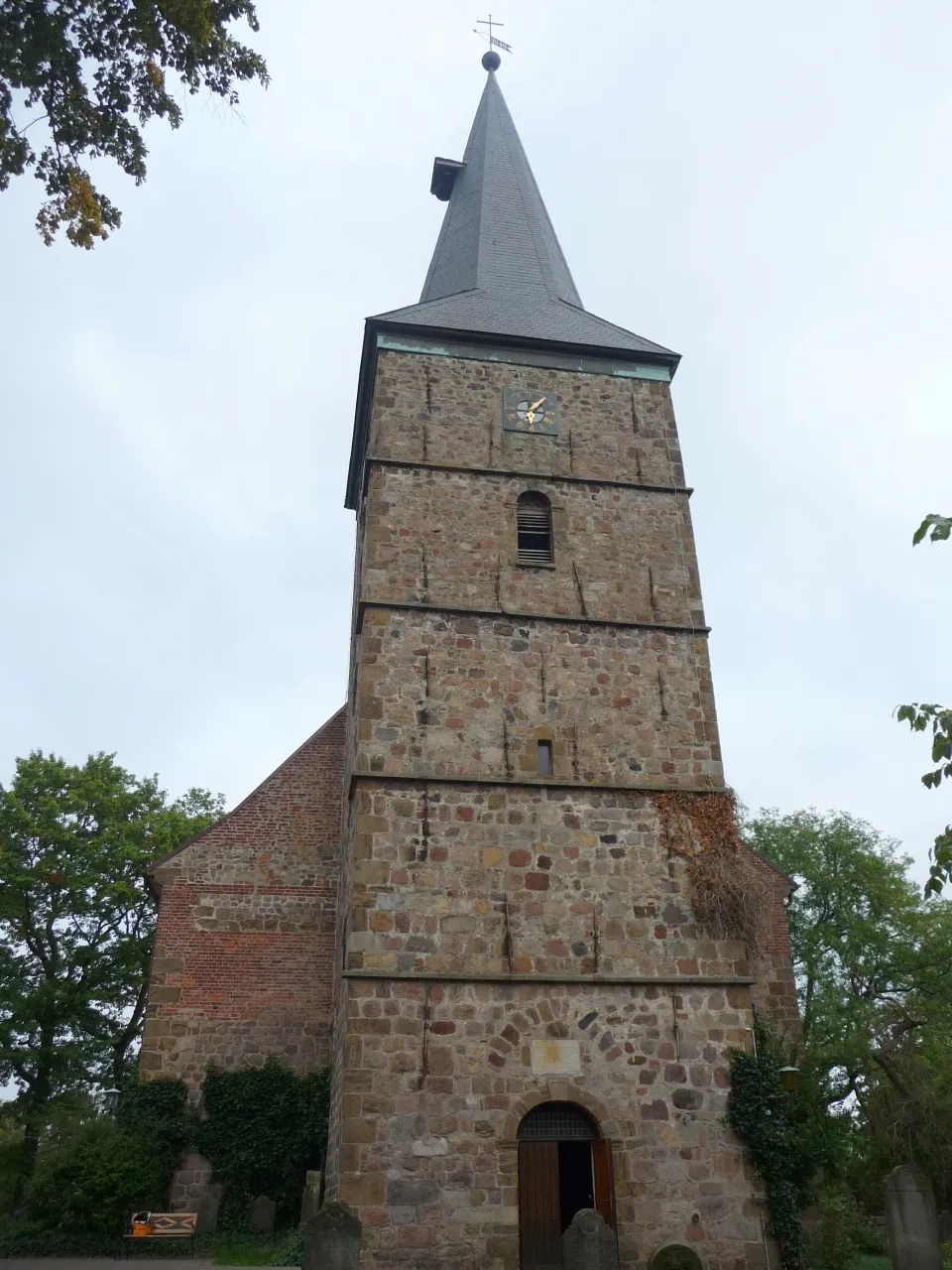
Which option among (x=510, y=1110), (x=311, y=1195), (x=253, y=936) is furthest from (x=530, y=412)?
(x=311, y=1195)

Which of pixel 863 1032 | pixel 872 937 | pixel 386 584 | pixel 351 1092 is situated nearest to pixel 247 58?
pixel 386 584

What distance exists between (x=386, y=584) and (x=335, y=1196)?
7.00 m

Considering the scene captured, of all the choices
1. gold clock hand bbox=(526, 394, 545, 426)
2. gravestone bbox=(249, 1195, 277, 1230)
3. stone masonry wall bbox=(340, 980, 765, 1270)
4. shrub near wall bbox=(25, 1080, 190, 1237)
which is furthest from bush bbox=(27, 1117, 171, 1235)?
gold clock hand bbox=(526, 394, 545, 426)

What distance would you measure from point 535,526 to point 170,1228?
10105 mm

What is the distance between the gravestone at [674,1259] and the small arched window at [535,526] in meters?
8.17

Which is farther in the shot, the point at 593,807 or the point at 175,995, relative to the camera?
the point at 175,995

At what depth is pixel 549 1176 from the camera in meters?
10.7

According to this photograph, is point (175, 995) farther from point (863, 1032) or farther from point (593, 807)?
point (863, 1032)

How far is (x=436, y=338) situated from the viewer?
51.3 ft

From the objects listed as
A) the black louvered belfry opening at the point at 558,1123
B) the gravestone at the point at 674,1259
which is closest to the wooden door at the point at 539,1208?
the black louvered belfry opening at the point at 558,1123

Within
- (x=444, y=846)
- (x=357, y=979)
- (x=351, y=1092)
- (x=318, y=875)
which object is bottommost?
(x=351, y=1092)

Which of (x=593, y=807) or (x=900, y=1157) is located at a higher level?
(x=593, y=807)

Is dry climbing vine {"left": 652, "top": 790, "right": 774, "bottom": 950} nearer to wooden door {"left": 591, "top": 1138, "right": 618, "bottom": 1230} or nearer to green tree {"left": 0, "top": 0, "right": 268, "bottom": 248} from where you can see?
wooden door {"left": 591, "top": 1138, "right": 618, "bottom": 1230}

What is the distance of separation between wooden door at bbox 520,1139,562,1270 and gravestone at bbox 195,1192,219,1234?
5124 millimetres
